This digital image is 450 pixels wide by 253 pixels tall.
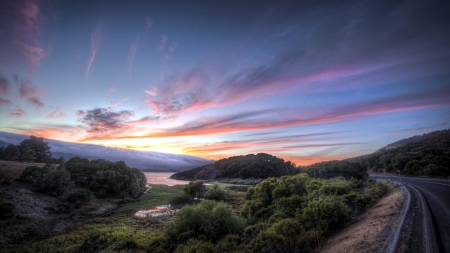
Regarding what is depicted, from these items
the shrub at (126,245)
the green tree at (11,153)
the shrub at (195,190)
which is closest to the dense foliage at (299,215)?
the shrub at (126,245)

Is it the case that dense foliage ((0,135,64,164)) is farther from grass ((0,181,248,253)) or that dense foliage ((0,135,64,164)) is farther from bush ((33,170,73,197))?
grass ((0,181,248,253))

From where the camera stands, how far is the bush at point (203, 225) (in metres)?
17.4

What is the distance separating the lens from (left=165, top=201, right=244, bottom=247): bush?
17375 millimetres

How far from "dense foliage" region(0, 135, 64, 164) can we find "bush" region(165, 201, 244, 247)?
2854 inches

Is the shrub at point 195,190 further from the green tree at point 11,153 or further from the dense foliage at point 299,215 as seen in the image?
the green tree at point 11,153

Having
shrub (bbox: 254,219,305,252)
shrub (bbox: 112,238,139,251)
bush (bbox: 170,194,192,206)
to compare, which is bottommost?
bush (bbox: 170,194,192,206)

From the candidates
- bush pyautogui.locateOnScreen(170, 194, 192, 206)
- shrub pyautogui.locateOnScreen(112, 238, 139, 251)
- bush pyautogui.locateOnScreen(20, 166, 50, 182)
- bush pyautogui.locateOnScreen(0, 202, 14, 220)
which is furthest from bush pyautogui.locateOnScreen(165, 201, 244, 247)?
bush pyautogui.locateOnScreen(20, 166, 50, 182)

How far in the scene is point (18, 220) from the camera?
2350 cm

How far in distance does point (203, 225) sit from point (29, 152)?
256 feet

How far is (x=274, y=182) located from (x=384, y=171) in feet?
209

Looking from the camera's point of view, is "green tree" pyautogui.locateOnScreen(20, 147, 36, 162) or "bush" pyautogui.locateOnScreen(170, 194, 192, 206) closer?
"bush" pyautogui.locateOnScreen(170, 194, 192, 206)

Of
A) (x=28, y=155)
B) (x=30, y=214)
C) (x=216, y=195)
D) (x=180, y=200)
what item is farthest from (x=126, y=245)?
(x=28, y=155)

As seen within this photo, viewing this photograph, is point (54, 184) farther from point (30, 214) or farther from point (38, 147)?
point (38, 147)

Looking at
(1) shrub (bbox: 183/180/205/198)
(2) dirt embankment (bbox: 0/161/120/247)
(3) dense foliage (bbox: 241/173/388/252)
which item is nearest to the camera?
(3) dense foliage (bbox: 241/173/388/252)
